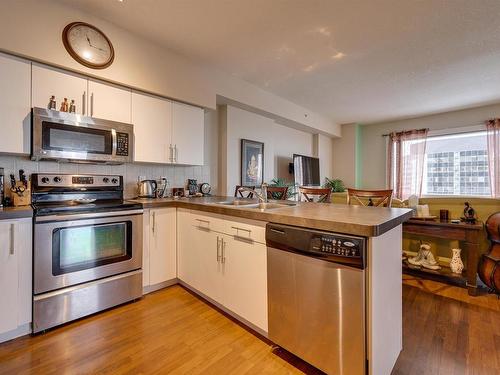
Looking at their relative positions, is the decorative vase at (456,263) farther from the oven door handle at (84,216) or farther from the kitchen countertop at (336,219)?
the oven door handle at (84,216)

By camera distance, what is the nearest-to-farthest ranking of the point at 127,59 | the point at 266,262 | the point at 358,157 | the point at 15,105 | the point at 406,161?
the point at 266,262 < the point at 15,105 < the point at 127,59 < the point at 406,161 < the point at 358,157

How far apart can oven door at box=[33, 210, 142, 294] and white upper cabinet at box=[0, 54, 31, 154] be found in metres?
0.60

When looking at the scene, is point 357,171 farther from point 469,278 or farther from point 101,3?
point 101,3

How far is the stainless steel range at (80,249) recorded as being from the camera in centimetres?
176

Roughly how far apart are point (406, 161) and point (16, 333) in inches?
257

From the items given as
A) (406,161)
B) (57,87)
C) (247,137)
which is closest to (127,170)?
(57,87)

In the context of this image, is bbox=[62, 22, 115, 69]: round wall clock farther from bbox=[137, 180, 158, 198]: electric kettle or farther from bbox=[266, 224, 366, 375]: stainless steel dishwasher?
bbox=[266, 224, 366, 375]: stainless steel dishwasher

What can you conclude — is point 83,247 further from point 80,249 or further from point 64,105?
point 64,105

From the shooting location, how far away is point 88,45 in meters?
2.11

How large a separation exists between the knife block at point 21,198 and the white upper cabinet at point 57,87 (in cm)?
65

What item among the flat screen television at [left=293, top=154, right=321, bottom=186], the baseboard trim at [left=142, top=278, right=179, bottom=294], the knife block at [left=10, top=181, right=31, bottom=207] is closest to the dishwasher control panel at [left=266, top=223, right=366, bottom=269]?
the baseboard trim at [left=142, top=278, right=179, bottom=294]

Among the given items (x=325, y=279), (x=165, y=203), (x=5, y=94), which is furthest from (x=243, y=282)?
(x=5, y=94)

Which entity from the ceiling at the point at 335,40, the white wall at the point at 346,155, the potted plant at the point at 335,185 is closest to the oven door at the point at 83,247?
the ceiling at the point at 335,40

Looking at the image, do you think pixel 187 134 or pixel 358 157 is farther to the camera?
pixel 358 157
